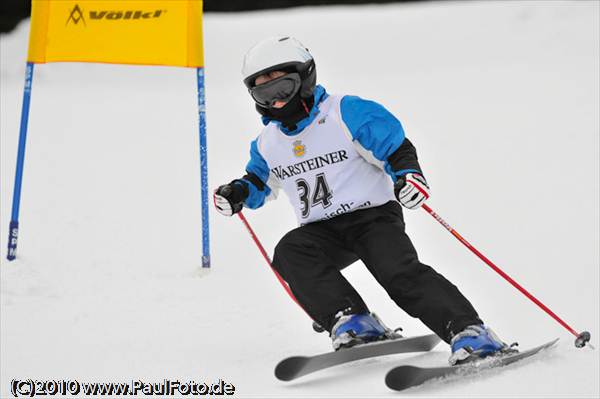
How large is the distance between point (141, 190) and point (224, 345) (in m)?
3.29

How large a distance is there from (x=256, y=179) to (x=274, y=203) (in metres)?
3.17

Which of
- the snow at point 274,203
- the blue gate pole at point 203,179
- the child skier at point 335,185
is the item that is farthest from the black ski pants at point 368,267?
the blue gate pole at point 203,179

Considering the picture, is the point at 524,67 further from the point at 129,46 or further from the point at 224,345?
the point at 224,345

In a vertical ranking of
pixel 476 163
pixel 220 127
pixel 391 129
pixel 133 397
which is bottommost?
pixel 133 397

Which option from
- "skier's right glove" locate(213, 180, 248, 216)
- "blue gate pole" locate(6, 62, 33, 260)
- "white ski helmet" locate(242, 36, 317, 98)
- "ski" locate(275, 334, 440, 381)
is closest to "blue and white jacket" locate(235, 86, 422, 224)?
"white ski helmet" locate(242, 36, 317, 98)

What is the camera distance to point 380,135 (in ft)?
11.8

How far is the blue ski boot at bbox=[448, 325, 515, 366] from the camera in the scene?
308 centimetres

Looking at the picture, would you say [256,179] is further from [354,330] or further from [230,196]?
[354,330]

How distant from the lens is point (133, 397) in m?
3.38

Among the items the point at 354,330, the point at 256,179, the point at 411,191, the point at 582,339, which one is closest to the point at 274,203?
the point at 256,179

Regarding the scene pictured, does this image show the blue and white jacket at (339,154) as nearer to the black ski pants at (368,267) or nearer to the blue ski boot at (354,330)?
the black ski pants at (368,267)

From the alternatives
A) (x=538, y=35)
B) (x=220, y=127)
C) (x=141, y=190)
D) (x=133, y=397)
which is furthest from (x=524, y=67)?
(x=133, y=397)

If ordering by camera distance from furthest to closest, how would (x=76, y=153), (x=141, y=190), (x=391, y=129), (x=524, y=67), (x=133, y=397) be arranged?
(x=524, y=67), (x=76, y=153), (x=141, y=190), (x=391, y=129), (x=133, y=397)

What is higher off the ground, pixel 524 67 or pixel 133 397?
pixel 524 67
